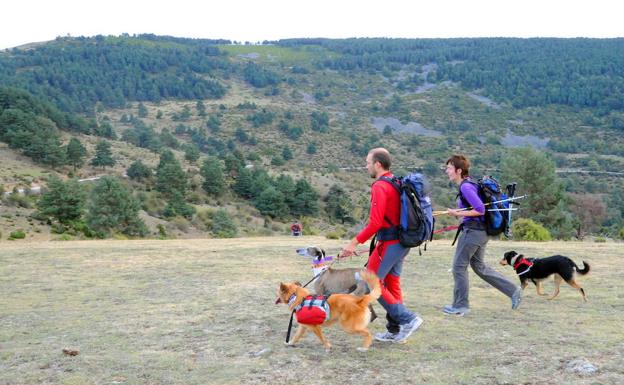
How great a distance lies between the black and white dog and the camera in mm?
8250

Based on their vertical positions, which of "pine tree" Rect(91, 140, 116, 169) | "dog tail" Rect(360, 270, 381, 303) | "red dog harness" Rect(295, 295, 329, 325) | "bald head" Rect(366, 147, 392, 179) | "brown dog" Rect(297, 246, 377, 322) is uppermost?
"bald head" Rect(366, 147, 392, 179)

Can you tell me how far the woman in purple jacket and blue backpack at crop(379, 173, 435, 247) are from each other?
104 cm

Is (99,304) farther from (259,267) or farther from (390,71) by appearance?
(390,71)

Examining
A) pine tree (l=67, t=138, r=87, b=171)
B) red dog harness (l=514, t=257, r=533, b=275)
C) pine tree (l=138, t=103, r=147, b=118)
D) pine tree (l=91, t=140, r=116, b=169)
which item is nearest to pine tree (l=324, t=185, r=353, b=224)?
pine tree (l=91, t=140, r=116, b=169)

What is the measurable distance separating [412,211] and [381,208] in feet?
1.11

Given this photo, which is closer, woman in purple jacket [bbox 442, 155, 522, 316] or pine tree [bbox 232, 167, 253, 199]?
woman in purple jacket [bbox 442, 155, 522, 316]

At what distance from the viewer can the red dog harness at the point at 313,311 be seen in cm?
568

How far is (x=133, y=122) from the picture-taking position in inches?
4094

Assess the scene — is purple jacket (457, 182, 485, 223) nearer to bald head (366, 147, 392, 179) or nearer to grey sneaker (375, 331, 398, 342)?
bald head (366, 147, 392, 179)

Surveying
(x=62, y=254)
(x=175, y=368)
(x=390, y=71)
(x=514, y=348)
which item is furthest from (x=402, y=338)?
(x=390, y=71)

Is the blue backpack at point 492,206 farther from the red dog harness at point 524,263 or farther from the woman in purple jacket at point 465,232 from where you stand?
the red dog harness at point 524,263

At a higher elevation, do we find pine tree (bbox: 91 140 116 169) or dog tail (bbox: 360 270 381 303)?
dog tail (bbox: 360 270 381 303)

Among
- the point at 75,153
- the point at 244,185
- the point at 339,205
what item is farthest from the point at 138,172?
the point at 339,205

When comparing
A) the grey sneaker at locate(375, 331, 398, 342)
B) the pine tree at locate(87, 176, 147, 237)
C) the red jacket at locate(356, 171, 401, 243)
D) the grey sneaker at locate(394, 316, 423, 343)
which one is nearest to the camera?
the red jacket at locate(356, 171, 401, 243)
